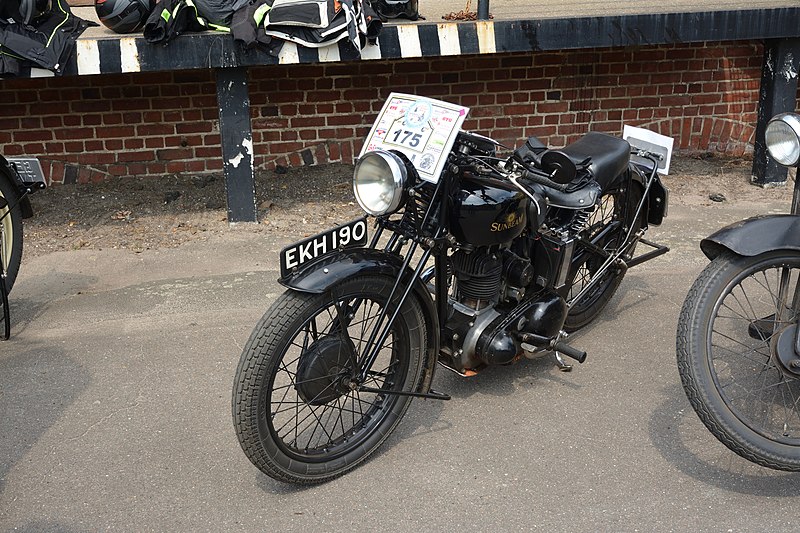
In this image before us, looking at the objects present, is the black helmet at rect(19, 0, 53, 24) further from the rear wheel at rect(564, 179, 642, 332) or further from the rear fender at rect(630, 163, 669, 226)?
the rear fender at rect(630, 163, 669, 226)

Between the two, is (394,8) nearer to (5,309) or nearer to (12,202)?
(12,202)

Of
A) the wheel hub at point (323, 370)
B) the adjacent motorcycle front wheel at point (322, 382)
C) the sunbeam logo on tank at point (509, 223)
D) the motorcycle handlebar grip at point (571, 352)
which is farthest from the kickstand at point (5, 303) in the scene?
the motorcycle handlebar grip at point (571, 352)

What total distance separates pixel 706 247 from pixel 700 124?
194 inches

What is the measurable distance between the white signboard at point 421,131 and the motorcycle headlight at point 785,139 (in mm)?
1141

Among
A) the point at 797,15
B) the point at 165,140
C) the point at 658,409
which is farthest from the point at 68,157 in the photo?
the point at 797,15

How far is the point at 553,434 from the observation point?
3.48 m

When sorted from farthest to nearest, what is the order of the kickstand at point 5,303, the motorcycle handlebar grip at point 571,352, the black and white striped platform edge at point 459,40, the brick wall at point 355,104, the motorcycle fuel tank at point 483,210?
the brick wall at point 355,104 < the black and white striped platform edge at point 459,40 < the kickstand at point 5,303 < the motorcycle handlebar grip at point 571,352 < the motorcycle fuel tank at point 483,210

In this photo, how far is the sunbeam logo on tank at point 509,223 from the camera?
Result: 3.20 meters

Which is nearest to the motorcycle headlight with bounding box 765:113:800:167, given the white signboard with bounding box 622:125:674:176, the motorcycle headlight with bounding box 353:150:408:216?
the white signboard with bounding box 622:125:674:176

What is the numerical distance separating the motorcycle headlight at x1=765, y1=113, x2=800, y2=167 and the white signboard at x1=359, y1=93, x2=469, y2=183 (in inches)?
44.9

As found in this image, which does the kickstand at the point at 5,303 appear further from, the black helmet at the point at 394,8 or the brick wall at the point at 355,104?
the black helmet at the point at 394,8

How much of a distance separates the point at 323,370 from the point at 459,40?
327 centimetres

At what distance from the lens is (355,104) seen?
22.9ft

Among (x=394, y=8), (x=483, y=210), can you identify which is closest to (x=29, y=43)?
(x=394, y=8)
